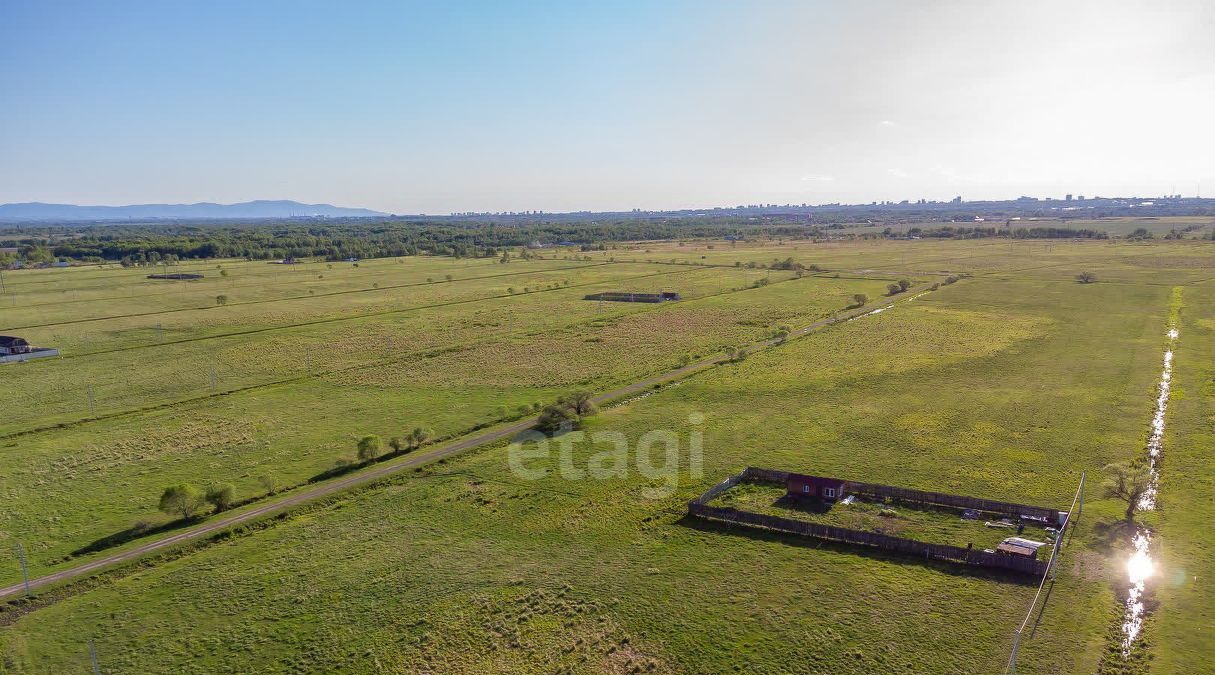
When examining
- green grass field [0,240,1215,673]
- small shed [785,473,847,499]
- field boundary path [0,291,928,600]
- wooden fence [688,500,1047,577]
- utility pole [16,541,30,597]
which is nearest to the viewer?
green grass field [0,240,1215,673]

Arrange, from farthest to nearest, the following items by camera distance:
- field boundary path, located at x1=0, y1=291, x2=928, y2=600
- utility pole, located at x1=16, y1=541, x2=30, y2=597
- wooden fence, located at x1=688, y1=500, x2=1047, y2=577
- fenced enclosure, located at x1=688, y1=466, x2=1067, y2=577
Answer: field boundary path, located at x1=0, y1=291, x2=928, y2=600 < fenced enclosure, located at x1=688, y1=466, x2=1067, y2=577 < utility pole, located at x1=16, y1=541, x2=30, y2=597 < wooden fence, located at x1=688, y1=500, x2=1047, y2=577

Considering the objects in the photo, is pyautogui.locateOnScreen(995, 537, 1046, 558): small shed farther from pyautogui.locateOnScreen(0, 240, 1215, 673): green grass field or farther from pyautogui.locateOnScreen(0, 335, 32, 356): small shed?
pyautogui.locateOnScreen(0, 335, 32, 356): small shed

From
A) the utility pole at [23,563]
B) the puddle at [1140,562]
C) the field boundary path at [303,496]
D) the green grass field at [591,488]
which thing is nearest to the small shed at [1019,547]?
the green grass field at [591,488]

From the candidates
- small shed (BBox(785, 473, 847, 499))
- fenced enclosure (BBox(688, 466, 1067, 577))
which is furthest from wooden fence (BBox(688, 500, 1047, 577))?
small shed (BBox(785, 473, 847, 499))

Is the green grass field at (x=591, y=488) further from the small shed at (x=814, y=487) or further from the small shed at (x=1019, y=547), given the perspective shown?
the small shed at (x=814, y=487)

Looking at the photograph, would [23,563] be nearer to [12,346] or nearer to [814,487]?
[814,487]

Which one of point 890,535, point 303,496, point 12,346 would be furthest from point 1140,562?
point 12,346

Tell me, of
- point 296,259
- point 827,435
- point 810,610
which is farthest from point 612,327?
point 296,259
